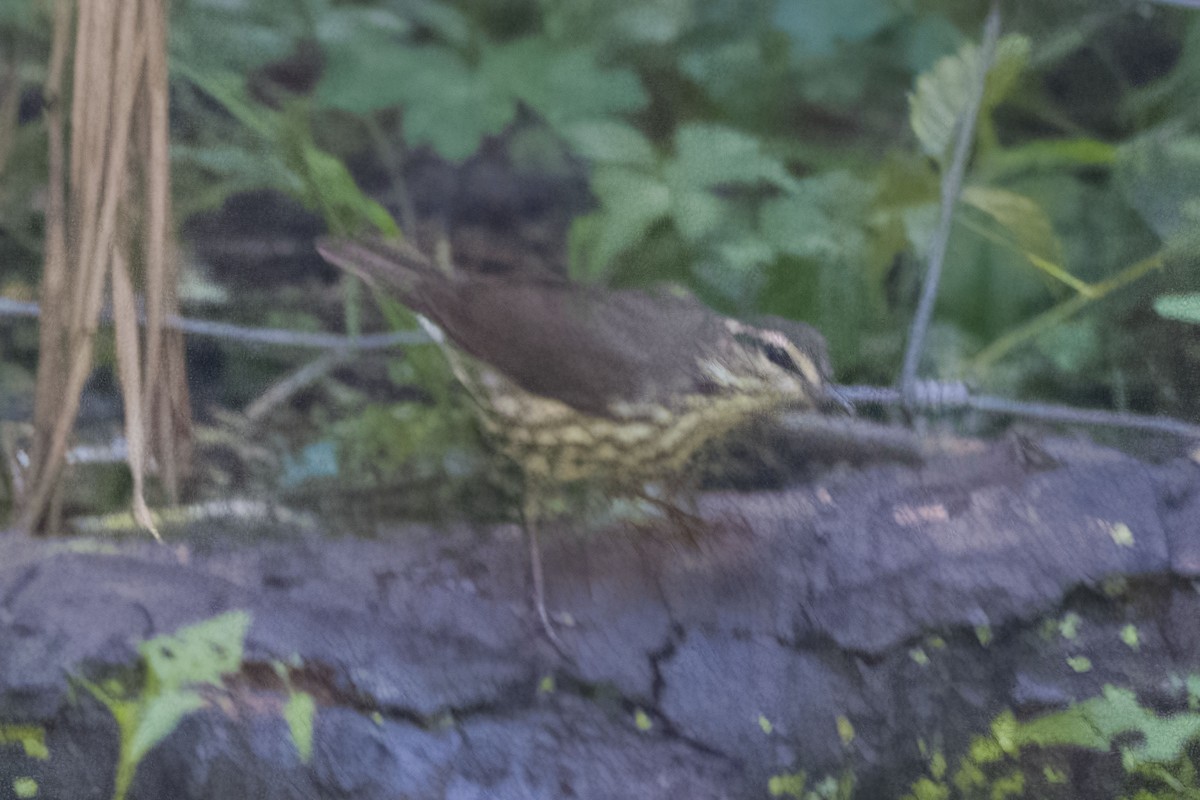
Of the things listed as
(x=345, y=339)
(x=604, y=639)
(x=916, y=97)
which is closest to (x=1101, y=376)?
(x=916, y=97)

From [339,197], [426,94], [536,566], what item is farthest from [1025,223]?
[339,197]

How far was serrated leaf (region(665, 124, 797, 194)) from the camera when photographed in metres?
1.87

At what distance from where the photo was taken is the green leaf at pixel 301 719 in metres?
1.38

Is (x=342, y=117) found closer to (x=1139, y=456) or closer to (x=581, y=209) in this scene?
(x=581, y=209)

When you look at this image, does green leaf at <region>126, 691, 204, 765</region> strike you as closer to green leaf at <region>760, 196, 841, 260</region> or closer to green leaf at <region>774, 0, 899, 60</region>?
green leaf at <region>760, 196, 841, 260</region>

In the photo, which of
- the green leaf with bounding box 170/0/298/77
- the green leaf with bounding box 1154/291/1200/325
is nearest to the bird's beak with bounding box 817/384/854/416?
the green leaf with bounding box 1154/291/1200/325

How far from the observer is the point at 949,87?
169 centimetres

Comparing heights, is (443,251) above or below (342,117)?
below

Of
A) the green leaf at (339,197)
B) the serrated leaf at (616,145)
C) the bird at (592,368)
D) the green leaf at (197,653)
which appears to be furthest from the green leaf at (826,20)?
the green leaf at (197,653)

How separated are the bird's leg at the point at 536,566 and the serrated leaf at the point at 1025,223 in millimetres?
1085

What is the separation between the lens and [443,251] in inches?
80.4

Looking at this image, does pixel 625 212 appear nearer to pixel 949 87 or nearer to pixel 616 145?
pixel 616 145

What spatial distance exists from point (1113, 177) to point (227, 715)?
2.11m

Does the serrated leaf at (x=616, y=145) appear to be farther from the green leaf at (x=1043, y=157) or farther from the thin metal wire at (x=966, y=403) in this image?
the green leaf at (x=1043, y=157)
